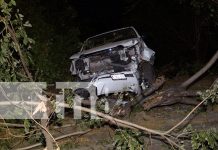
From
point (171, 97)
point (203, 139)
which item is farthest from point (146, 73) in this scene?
point (203, 139)

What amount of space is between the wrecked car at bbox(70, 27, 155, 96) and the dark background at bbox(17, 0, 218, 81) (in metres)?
2.12

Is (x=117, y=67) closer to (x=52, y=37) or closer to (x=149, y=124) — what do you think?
(x=149, y=124)

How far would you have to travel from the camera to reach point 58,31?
13.2 meters

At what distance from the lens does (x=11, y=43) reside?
16.2 ft

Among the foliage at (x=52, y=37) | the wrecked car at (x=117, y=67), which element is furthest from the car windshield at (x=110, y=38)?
the foliage at (x=52, y=37)

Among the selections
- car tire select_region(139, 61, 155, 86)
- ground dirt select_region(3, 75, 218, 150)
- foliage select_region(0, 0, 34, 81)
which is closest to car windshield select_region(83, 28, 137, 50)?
car tire select_region(139, 61, 155, 86)

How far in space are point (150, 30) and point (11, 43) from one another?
11126 mm

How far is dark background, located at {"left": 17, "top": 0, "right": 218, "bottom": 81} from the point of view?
1180cm

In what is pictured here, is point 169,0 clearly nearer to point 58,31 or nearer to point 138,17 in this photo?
point 138,17

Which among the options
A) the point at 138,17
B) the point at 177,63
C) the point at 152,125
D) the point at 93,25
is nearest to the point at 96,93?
the point at 152,125

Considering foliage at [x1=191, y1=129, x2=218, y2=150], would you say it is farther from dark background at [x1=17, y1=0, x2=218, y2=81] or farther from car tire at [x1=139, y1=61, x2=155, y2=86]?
dark background at [x1=17, y1=0, x2=218, y2=81]

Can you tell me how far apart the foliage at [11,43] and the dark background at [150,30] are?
585cm

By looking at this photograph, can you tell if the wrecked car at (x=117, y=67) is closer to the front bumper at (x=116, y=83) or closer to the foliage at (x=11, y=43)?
the front bumper at (x=116, y=83)

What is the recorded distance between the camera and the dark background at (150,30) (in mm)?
11805
